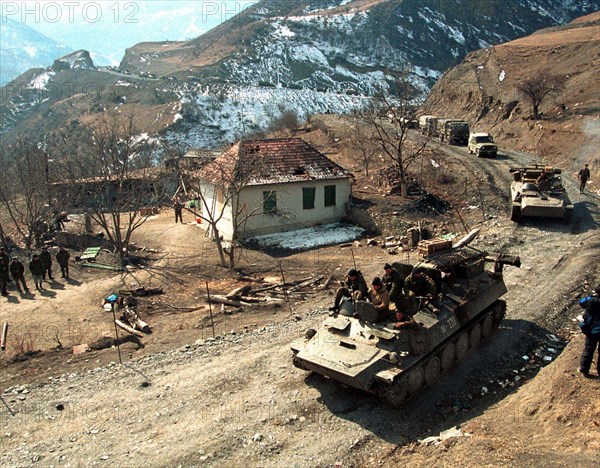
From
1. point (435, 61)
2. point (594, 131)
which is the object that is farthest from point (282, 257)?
point (435, 61)

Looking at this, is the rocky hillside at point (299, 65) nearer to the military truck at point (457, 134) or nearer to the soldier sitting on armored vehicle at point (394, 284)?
the military truck at point (457, 134)

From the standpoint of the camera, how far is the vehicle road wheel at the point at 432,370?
423 inches

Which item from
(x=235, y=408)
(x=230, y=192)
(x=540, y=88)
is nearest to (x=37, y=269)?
(x=230, y=192)

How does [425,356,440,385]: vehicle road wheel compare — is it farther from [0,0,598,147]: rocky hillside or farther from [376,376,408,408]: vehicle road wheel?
[0,0,598,147]: rocky hillside

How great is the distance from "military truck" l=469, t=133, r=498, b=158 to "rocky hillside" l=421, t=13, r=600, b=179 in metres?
3.65

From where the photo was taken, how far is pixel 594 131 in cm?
3566

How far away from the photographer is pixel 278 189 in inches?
1024

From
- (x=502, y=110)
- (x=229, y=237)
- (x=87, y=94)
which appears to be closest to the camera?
(x=229, y=237)

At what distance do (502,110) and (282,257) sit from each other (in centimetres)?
3461

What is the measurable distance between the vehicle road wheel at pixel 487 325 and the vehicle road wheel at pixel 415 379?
9.05 feet

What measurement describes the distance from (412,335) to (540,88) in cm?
3898

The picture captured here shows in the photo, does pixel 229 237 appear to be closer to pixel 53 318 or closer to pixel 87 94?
pixel 53 318

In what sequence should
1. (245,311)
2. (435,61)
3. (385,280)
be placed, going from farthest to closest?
(435,61), (245,311), (385,280)

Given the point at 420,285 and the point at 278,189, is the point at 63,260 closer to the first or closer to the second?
the point at 278,189
